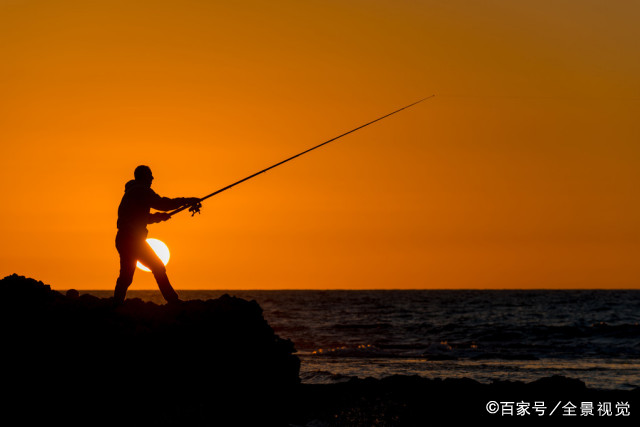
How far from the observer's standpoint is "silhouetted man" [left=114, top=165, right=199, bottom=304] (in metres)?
9.18

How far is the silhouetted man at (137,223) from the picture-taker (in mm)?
9180

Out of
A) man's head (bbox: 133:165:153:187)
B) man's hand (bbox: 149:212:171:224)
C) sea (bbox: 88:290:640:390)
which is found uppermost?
man's head (bbox: 133:165:153:187)

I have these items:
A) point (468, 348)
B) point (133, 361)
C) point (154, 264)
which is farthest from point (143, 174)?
point (468, 348)

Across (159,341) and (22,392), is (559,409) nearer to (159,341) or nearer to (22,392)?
(159,341)

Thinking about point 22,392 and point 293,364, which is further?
point 293,364

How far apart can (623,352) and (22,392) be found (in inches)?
882

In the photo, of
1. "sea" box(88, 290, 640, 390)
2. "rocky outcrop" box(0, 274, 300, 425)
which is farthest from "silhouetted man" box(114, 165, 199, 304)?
"sea" box(88, 290, 640, 390)

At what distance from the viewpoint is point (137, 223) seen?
920 cm

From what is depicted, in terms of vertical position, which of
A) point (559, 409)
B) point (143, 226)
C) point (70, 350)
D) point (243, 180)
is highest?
point (243, 180)

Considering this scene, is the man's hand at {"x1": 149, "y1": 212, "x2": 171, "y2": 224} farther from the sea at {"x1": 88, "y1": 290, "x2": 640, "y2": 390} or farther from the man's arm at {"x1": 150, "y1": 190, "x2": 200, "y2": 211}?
the sea at {"x1": 88, "y1": 290, "x2": 640, "y2": 390}

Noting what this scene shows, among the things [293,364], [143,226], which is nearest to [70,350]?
[143,226]

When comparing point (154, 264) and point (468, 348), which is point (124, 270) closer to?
point (154, 264)

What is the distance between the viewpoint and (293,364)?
1011 centimetres

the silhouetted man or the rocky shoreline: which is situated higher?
the silhouetted man
